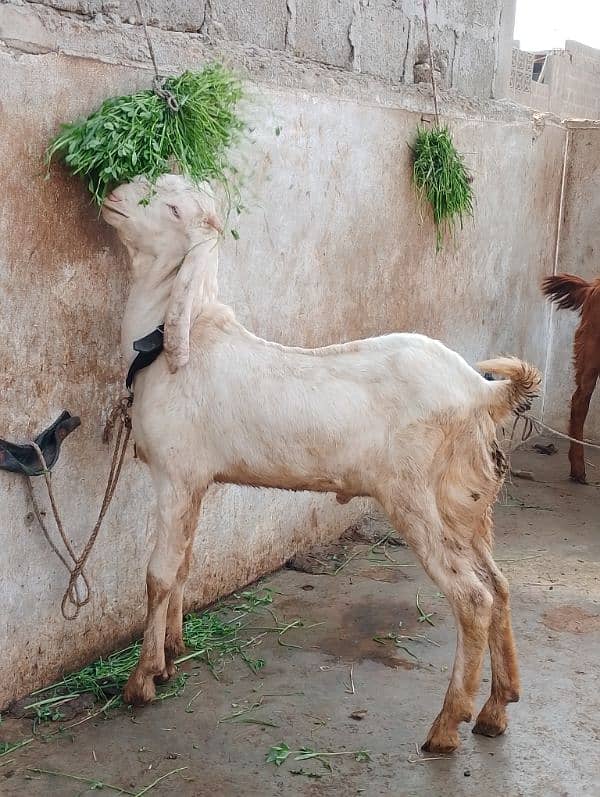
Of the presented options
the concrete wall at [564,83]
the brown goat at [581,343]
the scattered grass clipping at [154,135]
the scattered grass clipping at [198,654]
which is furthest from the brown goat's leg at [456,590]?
the concrete wall at [564,83]

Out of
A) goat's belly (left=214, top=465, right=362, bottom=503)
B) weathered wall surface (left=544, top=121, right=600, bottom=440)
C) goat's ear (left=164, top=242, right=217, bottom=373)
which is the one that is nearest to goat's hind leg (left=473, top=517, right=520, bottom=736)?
goat's belly (left=214, top=465, right=362, bottom=503)

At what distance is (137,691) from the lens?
3746mm

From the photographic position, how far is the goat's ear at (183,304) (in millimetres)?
3467

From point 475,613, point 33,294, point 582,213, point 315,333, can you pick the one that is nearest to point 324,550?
point 315,333

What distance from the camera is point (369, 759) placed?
3.50 m

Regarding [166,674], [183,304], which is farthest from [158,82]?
[166,674]

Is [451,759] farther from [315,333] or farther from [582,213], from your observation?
[582,213]

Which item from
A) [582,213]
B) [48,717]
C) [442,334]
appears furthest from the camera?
[582,213]

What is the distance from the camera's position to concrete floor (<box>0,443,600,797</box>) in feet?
11.0

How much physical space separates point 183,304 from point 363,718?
163cm

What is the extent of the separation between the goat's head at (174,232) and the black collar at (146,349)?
59 millimetres

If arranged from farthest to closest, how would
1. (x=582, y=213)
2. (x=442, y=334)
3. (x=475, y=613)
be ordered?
(x=582, y=213) < (x=442, y=334) < (x=475, y=613)

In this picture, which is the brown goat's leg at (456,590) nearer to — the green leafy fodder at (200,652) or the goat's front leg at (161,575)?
the goat's front leg at (161,575)

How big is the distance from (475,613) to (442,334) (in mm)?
3224
